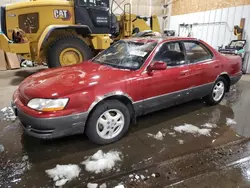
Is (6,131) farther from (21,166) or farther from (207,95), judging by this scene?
(207,95)

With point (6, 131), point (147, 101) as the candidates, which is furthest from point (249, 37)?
point (6, 131)

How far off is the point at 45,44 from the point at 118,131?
407 cm

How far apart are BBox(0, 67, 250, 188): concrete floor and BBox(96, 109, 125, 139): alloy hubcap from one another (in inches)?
6.5

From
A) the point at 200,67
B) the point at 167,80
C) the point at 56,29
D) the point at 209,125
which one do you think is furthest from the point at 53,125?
the point at 56,29

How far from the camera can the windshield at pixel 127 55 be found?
295 centimetres

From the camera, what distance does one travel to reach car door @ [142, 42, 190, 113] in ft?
9.55

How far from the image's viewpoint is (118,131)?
9.11 ft

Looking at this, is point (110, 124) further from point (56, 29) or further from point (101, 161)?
point (56, 29)

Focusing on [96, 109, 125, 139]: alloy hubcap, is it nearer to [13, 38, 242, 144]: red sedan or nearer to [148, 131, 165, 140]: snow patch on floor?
[13, 38, 242, 144]: red sedan

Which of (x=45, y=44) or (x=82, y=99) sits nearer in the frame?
(x=82, y=99)

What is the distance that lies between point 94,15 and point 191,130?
4427 millimetres

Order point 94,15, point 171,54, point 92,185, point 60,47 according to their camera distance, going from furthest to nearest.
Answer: point 94,15 < point 60,47 < point 171,54 < point 92,185

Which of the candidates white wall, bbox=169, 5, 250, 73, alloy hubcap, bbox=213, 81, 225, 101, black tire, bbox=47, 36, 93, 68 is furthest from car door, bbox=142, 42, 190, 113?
white wall, bbox=169, 5, 250, 73

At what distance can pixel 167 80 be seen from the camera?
3061 mm
